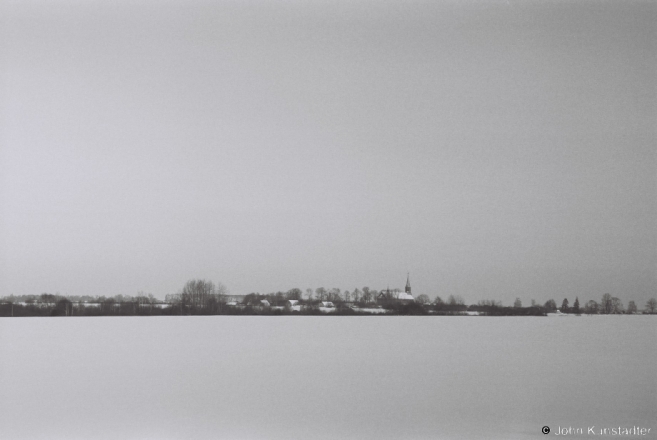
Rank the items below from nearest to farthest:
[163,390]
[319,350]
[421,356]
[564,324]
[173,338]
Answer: [163,390] → [421,356] → [319,350] → [173,338] → [564,324]

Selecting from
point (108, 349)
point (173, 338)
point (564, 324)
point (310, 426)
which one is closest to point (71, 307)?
point (173, 338)

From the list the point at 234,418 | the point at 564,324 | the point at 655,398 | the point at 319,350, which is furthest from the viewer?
the point at 564,324

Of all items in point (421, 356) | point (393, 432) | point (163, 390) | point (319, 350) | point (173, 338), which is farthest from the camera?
point (173, 338)

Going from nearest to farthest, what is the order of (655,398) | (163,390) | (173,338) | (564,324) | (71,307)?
(655,398)
(163,390)
(173,338)
(564,324)
(71,307)

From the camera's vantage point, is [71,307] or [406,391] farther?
[71,307]

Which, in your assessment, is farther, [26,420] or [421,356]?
[421,356]

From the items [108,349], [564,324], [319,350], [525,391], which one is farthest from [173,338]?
[564,324]

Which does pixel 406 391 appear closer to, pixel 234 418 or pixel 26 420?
pixel 234 418

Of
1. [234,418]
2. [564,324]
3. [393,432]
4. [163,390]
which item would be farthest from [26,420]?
[564,324]

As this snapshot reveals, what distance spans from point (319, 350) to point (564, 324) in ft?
42.5

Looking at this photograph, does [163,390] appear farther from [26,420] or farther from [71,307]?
[71,307]

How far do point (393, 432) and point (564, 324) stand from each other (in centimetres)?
1953

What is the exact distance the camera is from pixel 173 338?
74.4 ft

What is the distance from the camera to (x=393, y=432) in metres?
9.33
